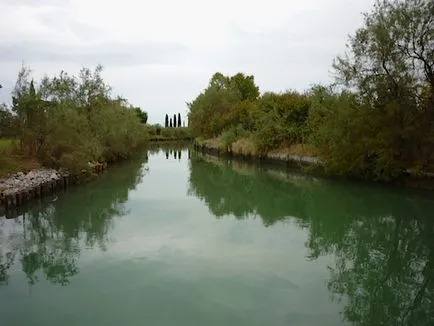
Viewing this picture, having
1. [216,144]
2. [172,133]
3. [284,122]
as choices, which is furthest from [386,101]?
[172,133]

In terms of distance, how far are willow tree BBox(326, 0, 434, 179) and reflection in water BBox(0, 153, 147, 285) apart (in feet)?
37.5

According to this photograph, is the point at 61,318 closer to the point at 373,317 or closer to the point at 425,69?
the point at 373,317

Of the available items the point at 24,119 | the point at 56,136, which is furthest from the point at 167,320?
the point at 24,119

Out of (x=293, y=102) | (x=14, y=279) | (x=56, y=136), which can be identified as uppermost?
(x=293, y=102)

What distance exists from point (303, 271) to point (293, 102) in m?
25.9

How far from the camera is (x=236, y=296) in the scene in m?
7.68

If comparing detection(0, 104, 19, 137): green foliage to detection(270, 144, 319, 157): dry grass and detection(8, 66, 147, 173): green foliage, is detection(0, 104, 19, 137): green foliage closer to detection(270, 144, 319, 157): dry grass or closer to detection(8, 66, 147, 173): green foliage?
detection(8, 66, 147, 173): green foliage

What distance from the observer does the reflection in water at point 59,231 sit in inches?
379

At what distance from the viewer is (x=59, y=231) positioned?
13.0m

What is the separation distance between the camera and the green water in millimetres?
7168

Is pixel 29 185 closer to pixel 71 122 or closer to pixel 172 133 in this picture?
pixel 71 122

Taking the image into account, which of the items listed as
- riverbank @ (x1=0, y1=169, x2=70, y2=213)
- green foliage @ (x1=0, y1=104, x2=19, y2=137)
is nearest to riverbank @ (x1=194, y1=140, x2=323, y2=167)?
riverbank @ (x1=0, y1=169, x2=70, y2=213)

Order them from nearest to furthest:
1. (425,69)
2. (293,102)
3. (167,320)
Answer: (167,320) → (425,69) → (293,102)

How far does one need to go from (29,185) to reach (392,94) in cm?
1646
